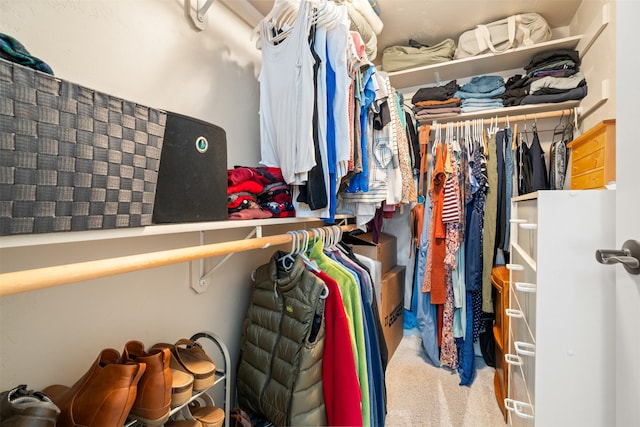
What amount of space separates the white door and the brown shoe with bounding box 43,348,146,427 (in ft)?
3.51

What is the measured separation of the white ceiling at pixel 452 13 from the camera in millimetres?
1703

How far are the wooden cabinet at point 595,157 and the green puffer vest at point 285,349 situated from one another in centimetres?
107

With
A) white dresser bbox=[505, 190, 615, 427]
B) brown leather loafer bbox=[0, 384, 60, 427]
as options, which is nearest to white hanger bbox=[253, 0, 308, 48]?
white dresser bbox=[505, 190, 615, 427]

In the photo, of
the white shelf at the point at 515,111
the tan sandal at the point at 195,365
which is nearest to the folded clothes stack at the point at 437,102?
the white shelf at the point at 515,111

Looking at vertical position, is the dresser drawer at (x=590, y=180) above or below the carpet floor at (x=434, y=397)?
above

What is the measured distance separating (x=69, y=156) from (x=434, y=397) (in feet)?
6.39

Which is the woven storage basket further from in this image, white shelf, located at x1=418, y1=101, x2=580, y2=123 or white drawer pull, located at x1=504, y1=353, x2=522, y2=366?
white shelf, located at x1=418, y1=101, x2=580, y2=123

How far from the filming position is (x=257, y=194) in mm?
1140

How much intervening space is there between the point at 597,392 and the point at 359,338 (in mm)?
666

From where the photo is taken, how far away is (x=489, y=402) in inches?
62.7

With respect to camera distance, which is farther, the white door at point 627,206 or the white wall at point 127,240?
the white wall at point 127,240

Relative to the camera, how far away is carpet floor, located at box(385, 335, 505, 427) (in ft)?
4.79

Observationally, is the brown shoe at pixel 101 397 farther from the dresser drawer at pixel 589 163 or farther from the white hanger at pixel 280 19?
the dresser drawer at pixel 589 163

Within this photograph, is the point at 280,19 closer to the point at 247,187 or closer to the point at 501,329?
the point at 247,187
